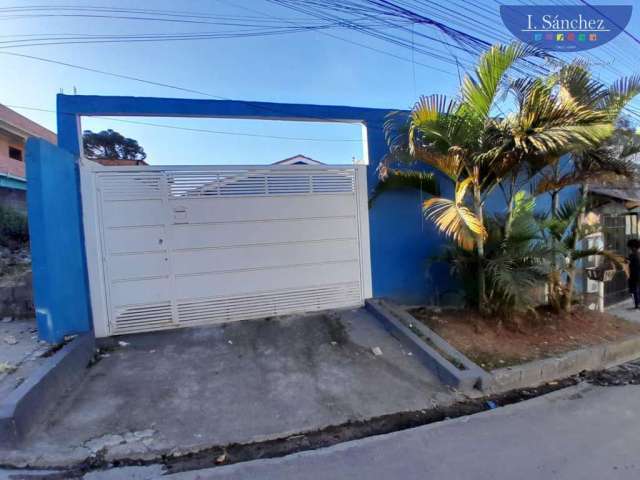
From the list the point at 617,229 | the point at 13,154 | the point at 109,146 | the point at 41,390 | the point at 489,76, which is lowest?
the point at 41,390

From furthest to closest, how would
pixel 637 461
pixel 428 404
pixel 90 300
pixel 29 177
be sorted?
pixel 90 300, pixel 29 177, pixel 428 404, pixel 637 461

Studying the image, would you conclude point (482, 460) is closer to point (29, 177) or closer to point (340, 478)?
point (340, 478)

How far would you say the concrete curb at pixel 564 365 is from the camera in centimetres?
357

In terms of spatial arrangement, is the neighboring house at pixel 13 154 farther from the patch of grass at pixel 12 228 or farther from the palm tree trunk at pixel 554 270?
the palm tree trunk at pixel 554 270

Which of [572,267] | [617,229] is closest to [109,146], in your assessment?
[572,267]

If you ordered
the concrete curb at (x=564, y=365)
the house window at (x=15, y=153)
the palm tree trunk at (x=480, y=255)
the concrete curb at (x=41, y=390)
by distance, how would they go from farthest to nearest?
1. the house window at (x=15, y=153)
2. the palm tree trunk at (x=480, y=255)
3. the concrete curb at (x=564, y=365)
4. the concrete curb at (x=41, y=390)

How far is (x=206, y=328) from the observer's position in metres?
4.75

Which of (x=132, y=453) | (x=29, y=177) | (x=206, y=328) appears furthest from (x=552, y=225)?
(x=29, y=177)

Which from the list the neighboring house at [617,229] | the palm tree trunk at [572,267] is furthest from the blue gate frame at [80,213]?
the neighboring house at [617,229]

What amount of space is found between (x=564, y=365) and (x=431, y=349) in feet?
5.11

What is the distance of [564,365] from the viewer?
3.93 m

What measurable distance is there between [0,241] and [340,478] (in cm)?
1019

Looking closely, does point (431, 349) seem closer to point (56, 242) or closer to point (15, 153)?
point (56, 242)

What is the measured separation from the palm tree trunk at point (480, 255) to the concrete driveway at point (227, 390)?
1.47 m
